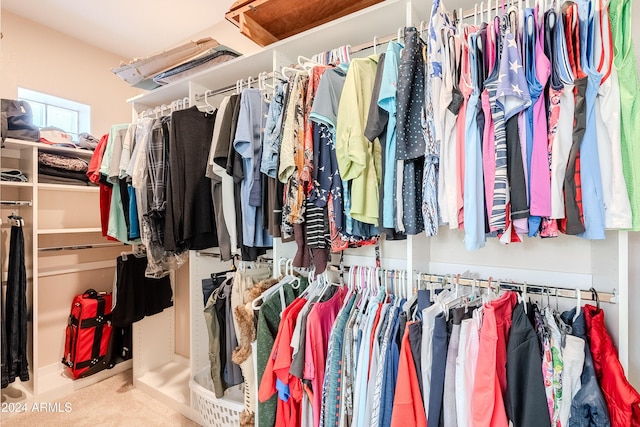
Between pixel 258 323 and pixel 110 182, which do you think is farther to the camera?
pixel 110 182

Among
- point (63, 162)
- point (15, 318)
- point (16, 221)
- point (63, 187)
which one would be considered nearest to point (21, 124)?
point (63, 162)

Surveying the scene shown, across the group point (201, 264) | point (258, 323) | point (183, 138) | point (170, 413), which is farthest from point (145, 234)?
point (170, 413)

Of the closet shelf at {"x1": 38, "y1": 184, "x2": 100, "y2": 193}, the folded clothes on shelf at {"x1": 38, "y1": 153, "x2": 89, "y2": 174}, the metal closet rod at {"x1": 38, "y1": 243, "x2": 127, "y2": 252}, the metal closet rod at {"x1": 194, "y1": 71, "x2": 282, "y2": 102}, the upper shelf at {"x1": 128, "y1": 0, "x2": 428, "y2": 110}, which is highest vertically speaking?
the upper shelf at {"x1": 128, "y1": 0, "x2": 428, "y2": 110}

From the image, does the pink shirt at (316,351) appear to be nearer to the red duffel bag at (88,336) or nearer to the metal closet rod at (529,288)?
the metal closet rod at (529,288)

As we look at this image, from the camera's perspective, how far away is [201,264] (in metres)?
2.09

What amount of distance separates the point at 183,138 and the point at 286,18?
31.0 inches

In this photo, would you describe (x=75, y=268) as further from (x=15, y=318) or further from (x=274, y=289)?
(x=274, y=289)

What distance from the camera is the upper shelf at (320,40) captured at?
1.35m

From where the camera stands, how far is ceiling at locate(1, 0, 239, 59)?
2.32 m

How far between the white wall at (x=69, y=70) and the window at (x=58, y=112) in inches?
2.1

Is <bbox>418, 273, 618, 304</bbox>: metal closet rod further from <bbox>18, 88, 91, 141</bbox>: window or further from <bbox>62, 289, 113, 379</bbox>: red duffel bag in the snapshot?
<bbox>18, 88, 91, 141</bbox>: window

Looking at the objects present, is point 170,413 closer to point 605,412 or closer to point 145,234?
point 145,234

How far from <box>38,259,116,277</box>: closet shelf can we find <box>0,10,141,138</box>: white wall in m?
1.14

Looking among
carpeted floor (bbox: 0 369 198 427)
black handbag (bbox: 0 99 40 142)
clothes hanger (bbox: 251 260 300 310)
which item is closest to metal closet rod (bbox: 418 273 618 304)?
clothes hanger (bbox: 251 260 300 310)
